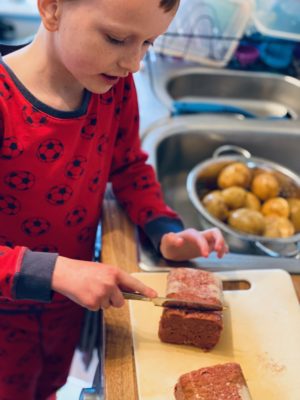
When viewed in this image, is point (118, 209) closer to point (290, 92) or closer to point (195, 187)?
point (195, 187)

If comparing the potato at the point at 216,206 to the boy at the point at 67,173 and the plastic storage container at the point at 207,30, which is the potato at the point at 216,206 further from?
the plastic storage container at the point at 207,30

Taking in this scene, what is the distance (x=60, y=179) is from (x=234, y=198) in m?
0.43

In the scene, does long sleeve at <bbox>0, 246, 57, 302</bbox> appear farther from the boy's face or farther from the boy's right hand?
the boy's face

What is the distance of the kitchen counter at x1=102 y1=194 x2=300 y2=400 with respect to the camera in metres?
0.61

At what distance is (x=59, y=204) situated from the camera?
0.72m

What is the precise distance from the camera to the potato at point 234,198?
998 millimetres

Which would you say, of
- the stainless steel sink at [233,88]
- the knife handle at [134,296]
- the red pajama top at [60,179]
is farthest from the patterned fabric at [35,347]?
the stainless steel sink at [233,88]

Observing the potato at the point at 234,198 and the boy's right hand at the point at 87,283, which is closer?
the boy's right hand at the point at 87,283

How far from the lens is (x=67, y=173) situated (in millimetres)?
700

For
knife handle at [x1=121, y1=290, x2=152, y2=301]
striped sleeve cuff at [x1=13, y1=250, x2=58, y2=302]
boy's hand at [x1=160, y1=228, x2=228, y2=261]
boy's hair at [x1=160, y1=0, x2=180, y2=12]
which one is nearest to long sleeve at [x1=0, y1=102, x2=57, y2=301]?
striped sleeve cuff at [x1=13, y1=250, x2=58, y2=302]

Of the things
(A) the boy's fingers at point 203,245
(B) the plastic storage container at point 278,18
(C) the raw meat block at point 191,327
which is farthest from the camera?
(B) the plastic storage container at point 278,18

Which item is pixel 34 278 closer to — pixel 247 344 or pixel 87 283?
pixel 87 283

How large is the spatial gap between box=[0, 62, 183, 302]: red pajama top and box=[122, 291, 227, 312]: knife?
0.39ft

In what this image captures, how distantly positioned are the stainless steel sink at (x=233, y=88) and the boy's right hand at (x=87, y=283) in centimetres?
81
